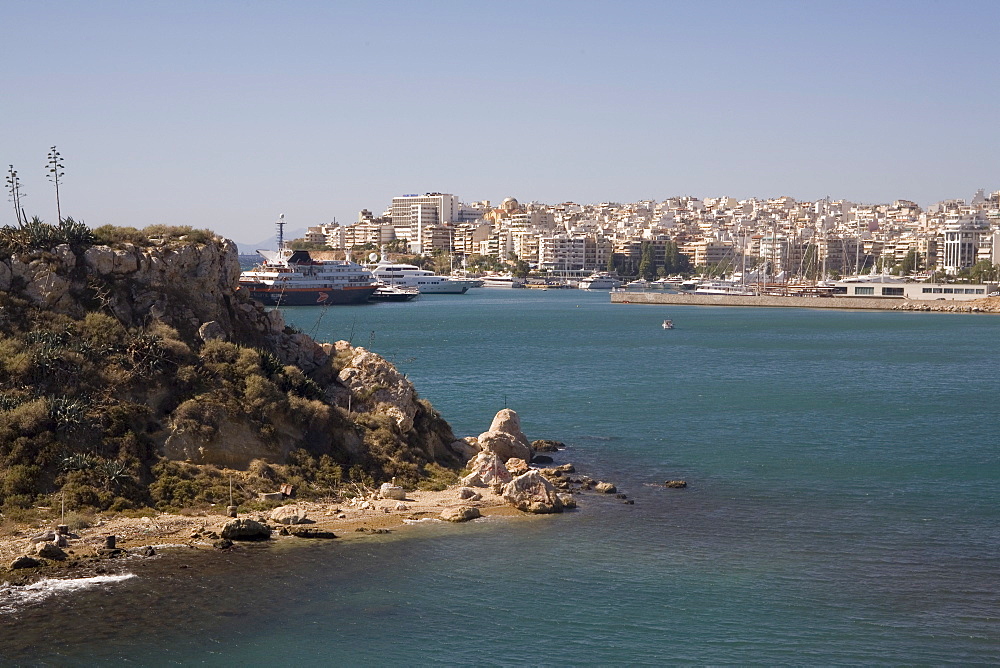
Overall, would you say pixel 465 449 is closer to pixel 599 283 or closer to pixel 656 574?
pixel 656 574

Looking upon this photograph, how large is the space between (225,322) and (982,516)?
52.9 feet

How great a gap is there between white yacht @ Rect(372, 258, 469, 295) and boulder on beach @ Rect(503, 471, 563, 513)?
115 m

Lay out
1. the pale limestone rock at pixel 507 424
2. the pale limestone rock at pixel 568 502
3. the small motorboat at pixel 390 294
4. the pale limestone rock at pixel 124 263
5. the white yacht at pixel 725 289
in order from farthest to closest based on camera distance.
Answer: the white yacht at pixel 725 289
the small motorboat at pixel 390 294
the pale limestone rock at pixel 507 424
the pale limestone rock at pixel 124 263
the pale limestone rock at pixel 568 502

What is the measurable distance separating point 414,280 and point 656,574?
122 metres

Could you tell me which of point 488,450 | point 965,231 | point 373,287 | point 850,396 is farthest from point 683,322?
point 965,231

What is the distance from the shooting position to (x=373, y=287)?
117 m

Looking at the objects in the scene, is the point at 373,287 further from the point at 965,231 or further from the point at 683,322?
the point at 965,231

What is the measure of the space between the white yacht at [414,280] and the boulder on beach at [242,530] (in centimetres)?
11725

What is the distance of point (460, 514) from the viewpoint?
1997cm

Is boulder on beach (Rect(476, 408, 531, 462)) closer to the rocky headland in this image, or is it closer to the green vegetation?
the rocky headland

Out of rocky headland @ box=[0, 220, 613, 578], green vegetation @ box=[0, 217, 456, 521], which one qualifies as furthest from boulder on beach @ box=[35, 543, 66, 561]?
green vegetation @ box=[0, 217, 456, 521]

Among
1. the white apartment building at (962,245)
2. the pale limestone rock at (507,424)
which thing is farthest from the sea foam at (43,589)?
the white apartment building at (962,245)

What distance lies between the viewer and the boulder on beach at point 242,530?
1816 cm

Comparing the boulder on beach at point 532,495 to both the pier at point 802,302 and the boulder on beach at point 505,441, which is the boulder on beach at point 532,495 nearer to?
the boulder on beach at point 505,441
